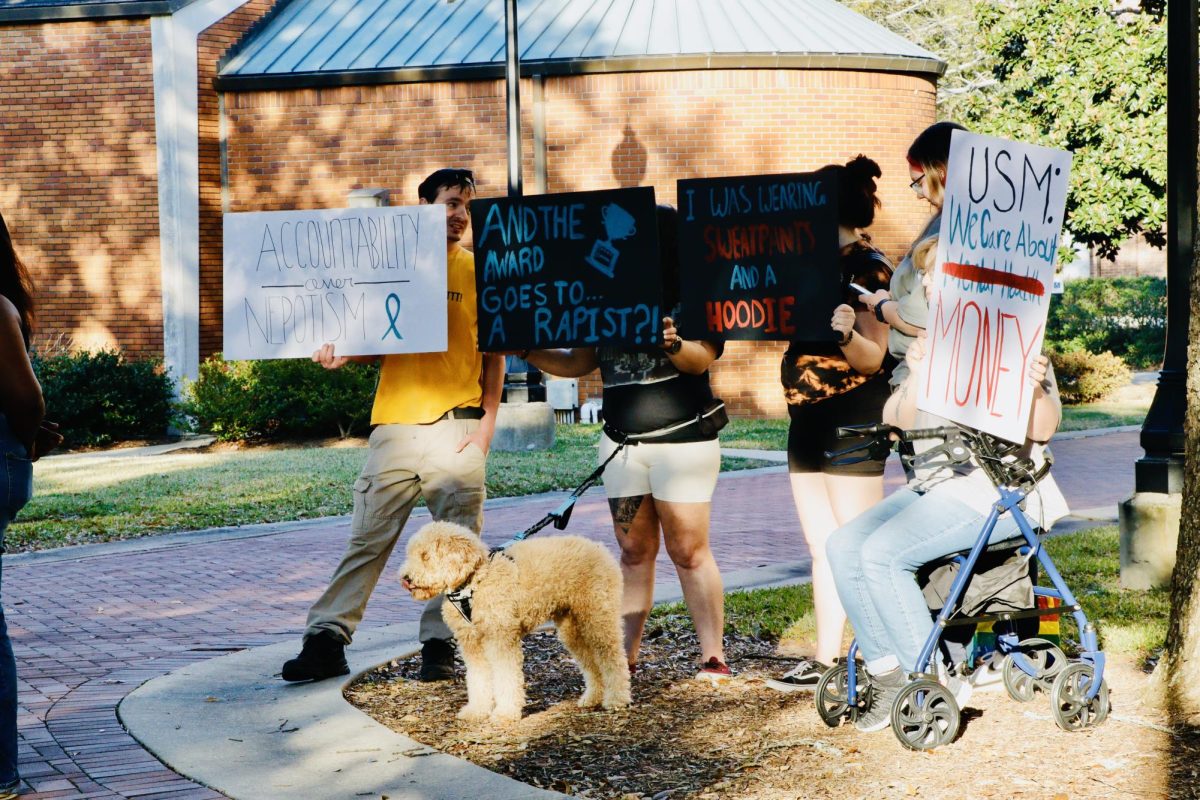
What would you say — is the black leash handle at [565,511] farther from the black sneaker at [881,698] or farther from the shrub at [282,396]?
the shrub at [282,396]

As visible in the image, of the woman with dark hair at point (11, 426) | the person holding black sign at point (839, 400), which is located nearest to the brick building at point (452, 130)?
the person holding black sign at point (839, 400)

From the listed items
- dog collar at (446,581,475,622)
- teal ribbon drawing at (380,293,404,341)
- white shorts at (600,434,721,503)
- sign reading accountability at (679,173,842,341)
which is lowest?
dog collar at (446,581,475,622)

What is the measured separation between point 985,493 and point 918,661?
0.61 meters

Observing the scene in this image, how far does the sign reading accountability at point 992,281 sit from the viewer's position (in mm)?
4293

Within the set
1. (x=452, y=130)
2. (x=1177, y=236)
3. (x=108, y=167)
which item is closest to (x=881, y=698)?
(x=1177, y=236)

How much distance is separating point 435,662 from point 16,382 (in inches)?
93.0

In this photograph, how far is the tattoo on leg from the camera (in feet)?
17.8

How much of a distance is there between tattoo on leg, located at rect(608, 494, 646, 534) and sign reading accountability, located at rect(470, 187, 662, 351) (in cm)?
67

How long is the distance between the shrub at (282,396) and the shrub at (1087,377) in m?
12.1

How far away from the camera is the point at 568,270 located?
206 inches

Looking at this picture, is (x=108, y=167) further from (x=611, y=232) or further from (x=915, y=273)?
(x=915, y=273)

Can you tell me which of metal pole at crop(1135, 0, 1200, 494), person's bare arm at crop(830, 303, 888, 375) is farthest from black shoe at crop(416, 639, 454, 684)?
metal pole at crop(1135, 0, 1200, 494)

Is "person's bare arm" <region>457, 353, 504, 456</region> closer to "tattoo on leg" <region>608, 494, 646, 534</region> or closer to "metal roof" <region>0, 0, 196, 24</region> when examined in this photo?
"tattoo on leg" <region>608, 494, 646, 534</region>

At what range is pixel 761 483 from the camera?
13.6 metres
